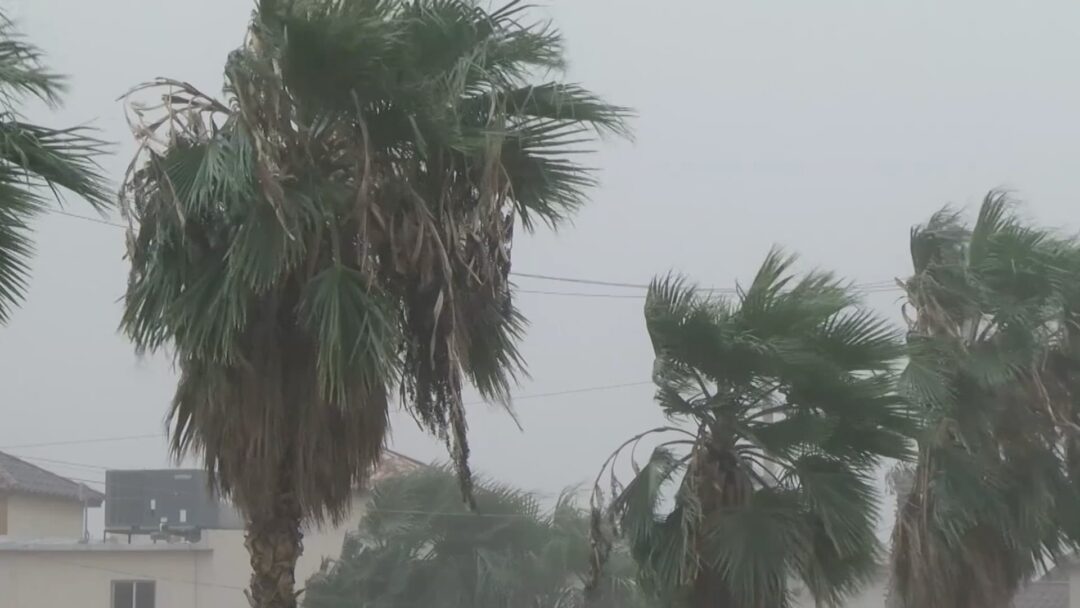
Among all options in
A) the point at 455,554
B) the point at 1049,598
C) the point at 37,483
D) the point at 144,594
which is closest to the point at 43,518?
the point at 37,483

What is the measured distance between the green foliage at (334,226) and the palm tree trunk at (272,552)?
9 centimetres

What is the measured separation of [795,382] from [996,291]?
3.60 meters

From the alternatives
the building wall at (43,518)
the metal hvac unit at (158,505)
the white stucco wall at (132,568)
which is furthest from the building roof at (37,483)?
the metal hvac unit at (158,505)

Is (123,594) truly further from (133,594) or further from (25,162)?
(25,162)

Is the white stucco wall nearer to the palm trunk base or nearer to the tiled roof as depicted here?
the palm trunk base

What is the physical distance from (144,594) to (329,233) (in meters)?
7.23

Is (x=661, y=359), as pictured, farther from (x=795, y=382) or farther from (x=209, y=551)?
(x=209, y=551)

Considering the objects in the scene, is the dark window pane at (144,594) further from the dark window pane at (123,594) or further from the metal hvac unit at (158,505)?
the metal hvac unit at (158,505)

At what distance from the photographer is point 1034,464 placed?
11.7 meters

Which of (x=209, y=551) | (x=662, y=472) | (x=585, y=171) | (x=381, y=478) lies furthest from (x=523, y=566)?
(x=585, y=171)

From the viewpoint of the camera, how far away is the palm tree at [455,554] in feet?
45.1

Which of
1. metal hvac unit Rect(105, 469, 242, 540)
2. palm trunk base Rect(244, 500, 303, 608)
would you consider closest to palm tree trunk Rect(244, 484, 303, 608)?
palm trunk base Rect(244, 500, 303, 608)

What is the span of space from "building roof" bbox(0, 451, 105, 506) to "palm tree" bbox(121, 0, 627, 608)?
20.9 feet

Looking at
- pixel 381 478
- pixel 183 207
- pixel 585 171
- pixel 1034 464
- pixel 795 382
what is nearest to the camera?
pixel 183 207
